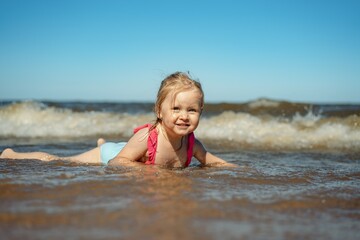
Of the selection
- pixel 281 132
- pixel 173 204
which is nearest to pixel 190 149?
pixel 173 204

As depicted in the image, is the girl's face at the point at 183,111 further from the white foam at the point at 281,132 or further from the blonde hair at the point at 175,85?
the white foam at the point at 281,132

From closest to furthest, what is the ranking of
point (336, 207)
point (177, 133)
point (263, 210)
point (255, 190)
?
point (263, 210)
point (336, 207)
point (255, 190)
point (177, 133)

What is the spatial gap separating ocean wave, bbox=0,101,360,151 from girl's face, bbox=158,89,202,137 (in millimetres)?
3813

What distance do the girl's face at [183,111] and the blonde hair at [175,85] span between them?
42 mm

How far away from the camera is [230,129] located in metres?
9.42

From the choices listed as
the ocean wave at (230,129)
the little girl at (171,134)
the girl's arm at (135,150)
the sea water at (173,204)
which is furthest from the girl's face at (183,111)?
the ocean wave at (230,129)

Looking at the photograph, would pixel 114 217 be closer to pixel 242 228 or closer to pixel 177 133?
pixel 242 228

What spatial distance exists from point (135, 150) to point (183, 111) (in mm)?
570

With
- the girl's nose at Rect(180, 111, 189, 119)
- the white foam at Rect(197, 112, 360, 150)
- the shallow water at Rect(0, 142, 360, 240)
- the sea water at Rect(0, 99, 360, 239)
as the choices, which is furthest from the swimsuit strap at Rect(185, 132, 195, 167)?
the white foam at Rect(197, 112, 360, 150)

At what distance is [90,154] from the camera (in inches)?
166

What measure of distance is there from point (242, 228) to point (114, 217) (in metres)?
0.53

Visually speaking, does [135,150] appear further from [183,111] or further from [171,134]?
[183,111]

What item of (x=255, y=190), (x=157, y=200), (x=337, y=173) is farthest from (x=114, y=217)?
(x=337, y=173)

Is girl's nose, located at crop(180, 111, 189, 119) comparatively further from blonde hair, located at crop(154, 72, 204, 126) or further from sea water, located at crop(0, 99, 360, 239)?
sea water, located at crop(0, 99, 360, 239)
